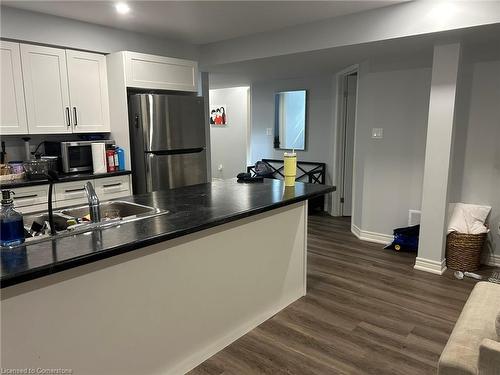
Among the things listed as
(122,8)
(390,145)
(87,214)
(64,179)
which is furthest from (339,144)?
(87,214)

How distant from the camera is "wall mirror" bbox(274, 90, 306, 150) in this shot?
18.0 ft

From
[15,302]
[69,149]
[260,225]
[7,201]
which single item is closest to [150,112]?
[69,149]

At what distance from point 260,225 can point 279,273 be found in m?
0.47

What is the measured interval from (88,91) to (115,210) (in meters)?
1.80

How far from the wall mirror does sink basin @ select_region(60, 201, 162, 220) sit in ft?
12.4

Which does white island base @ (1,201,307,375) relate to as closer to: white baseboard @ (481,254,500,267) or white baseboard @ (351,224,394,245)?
white baseboard @ (351,224,394,245)

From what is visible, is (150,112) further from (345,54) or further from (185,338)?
(185,338)

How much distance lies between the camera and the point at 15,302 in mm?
1321

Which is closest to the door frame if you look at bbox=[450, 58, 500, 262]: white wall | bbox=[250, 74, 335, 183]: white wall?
bbox=[250, 74, 335, 183]: white wall

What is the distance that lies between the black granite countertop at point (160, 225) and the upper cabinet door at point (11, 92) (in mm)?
1551

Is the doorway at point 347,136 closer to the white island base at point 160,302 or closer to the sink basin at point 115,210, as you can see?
the white island base at point 160,302

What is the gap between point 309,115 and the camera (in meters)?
5.42

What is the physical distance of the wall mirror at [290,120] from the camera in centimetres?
547

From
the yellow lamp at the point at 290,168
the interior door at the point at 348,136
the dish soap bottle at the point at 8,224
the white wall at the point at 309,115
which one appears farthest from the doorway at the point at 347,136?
the dish soap bottle at the point at 8,224
